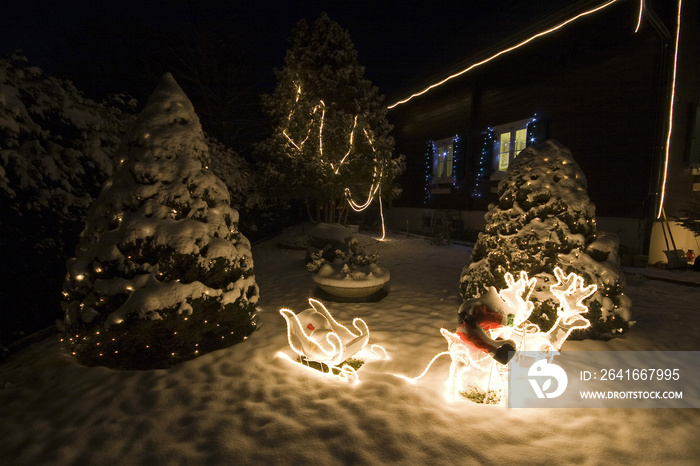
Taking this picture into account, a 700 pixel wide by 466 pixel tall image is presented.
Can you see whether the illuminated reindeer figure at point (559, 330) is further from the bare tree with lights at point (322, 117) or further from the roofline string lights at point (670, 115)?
the bare tree with lights at point (322, 117)

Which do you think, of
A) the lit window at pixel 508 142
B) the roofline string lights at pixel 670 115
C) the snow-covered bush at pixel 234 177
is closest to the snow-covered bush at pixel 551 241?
the roofline string lights at pixel 670 115

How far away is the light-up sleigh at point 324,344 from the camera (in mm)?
3529

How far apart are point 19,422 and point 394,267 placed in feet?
23.7

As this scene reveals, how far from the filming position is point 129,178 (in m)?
3.94

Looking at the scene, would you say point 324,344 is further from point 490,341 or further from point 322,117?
point 322,117

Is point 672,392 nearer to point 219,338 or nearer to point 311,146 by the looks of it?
point 219,338

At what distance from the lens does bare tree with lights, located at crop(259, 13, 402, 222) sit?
11.9m

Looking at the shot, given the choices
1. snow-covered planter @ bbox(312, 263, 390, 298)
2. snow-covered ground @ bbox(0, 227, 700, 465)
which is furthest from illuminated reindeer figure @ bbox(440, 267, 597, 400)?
snow-covered planter @ bbox(312, 263, 390, 298)

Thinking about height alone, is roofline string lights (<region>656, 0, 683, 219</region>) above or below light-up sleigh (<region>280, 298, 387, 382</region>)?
above

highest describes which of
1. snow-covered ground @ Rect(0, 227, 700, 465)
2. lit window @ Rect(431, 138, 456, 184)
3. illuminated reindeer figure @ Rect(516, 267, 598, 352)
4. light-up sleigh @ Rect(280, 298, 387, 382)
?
lit window @ Rect(431, 138, 456, 184)

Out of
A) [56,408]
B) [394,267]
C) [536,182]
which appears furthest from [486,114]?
[56,408]

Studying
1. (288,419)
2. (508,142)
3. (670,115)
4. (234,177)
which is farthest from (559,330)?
(234,177)

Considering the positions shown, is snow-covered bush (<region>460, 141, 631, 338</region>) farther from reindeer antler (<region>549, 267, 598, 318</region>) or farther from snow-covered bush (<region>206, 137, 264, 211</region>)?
snow-covered bush (<region>206, 137, 264, 211</region>)

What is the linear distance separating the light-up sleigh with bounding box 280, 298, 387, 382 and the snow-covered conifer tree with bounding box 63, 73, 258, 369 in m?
0.91
